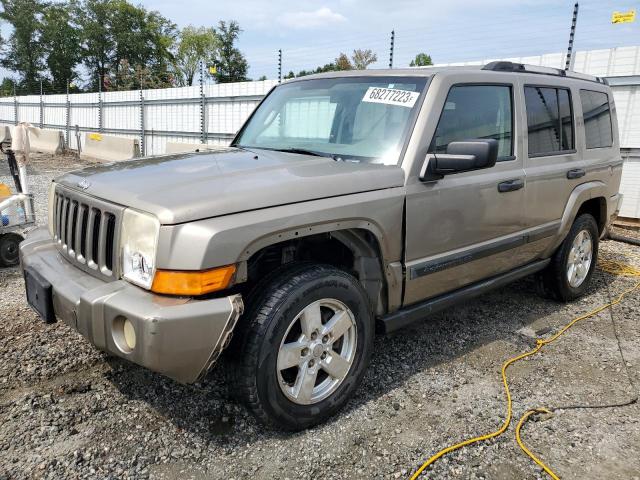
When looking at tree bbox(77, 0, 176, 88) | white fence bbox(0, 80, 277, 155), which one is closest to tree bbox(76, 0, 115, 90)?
tree bbox(77, 0, 176, 88)

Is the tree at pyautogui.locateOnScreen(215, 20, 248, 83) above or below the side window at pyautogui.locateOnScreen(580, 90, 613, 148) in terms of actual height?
above

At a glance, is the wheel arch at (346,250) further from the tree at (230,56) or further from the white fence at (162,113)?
the tree at (230,56)

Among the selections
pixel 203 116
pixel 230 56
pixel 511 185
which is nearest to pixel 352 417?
pixel 511 185

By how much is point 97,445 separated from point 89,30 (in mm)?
70830

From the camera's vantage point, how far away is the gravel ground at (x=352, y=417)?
242cm

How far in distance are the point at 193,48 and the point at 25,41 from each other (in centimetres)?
2048

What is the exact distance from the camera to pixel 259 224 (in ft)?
7.52

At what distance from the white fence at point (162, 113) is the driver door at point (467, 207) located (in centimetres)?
841

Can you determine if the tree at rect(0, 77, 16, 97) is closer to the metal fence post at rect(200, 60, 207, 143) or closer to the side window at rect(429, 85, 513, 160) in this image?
the metal fence post at rect(200, 60, 207, 143)

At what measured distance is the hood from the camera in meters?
2.25

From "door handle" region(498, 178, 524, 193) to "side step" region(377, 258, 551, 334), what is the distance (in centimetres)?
68

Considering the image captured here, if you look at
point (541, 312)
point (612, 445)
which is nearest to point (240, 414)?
point (612, 445)

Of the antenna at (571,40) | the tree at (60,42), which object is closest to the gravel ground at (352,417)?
the antenna at (571,40)

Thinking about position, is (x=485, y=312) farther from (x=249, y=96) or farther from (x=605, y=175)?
(x=249, y=96)
